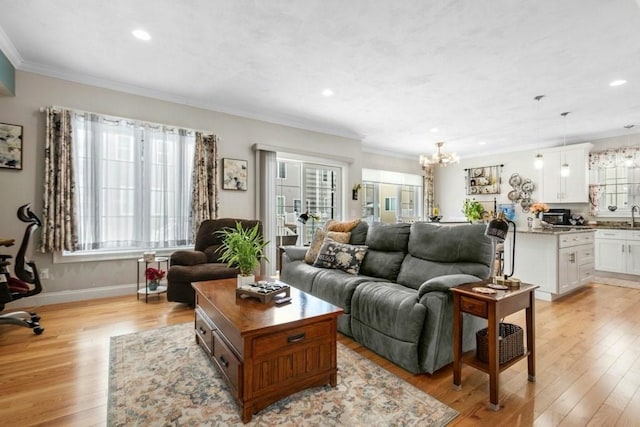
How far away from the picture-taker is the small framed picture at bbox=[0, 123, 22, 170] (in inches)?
129

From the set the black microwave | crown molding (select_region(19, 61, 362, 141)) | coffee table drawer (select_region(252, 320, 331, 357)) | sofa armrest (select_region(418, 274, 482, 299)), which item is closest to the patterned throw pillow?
sofa armrest (select_region(418, 274, 482, 299))

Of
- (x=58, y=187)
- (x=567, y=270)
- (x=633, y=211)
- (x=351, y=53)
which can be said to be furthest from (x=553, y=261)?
(x=58, y=187)

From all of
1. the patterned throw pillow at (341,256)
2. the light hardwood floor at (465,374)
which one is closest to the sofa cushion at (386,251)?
the patterned throw pillow at (341,256)

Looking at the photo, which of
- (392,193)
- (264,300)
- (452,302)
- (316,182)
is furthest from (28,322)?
(392,193)

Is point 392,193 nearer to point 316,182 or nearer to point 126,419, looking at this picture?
point 316,182

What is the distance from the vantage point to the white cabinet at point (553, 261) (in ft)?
12.7

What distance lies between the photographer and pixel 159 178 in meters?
4.16

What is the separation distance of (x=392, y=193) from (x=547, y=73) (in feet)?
15.7

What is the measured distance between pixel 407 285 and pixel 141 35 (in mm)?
3349

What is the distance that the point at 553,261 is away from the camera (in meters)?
3.87

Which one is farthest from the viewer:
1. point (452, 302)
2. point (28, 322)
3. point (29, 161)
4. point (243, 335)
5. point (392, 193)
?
point (392, 193)

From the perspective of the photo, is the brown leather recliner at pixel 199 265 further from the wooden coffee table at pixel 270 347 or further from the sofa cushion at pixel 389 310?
the sofa cushion at pixel 389 310

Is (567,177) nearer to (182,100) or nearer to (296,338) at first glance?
(296,338)

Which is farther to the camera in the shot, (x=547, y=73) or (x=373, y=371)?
(x=547, y=73)
